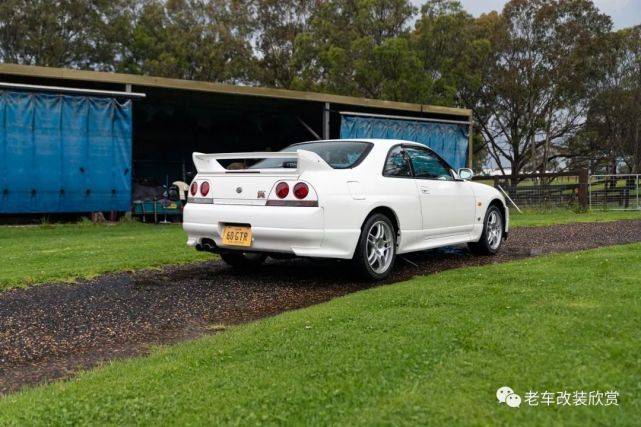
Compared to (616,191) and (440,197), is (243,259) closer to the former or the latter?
(440,197)

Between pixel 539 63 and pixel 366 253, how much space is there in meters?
30.1

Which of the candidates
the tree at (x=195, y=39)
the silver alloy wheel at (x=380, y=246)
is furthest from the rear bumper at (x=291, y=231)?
the tree at (x=195, y=39)

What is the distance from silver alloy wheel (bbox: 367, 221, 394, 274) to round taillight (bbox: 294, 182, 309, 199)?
0.82 m

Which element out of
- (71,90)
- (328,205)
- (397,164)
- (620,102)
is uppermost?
(620,102)

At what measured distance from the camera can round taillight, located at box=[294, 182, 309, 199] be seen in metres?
5.52

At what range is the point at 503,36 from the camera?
32.3 metres

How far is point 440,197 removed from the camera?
6941 millimetres

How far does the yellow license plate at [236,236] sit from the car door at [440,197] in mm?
2038

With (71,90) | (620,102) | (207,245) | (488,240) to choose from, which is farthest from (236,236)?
(620,102)

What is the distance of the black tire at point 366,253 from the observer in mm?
5812

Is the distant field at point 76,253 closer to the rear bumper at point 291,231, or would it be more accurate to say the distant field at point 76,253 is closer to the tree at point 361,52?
the rear bumper at point 291,231

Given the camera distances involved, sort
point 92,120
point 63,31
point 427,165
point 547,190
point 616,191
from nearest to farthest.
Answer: point 427,165 < point 92,120 < point 616,191 < point 547,190 < point 63,31

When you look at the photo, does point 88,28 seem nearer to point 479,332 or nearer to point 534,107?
point 534,107

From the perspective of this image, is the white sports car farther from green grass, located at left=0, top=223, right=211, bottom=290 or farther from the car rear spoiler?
green grass, located at left=0, top=223, right=211, bottom=290
